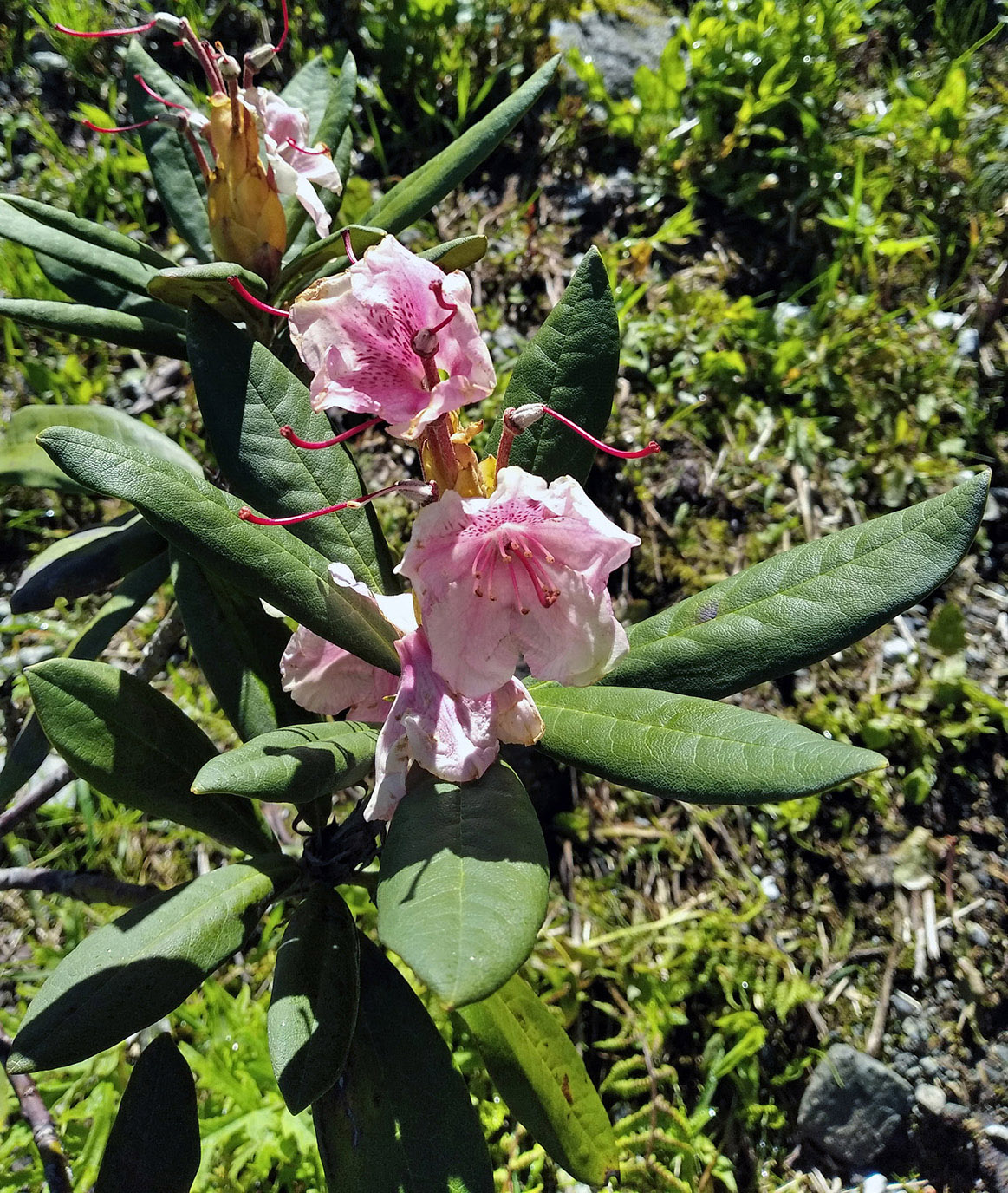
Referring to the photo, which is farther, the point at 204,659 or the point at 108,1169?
the point at 204,659

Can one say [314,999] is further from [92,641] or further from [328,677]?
[92,641]

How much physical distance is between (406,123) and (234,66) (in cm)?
199

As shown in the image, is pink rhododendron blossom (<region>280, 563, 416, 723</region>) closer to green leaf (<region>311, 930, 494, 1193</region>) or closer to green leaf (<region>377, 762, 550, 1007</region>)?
green leaf (<region>377, 762, 550, 1007</region>)

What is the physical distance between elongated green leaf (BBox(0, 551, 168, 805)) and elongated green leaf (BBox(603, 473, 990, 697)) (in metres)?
0.96

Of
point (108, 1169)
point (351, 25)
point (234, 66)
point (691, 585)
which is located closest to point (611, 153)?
point (351, 25)

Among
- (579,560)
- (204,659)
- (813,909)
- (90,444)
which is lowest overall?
(813,909)

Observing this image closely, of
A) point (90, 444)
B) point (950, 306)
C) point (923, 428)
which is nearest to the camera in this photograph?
point (90, 444)

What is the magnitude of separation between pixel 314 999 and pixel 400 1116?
0.26 m

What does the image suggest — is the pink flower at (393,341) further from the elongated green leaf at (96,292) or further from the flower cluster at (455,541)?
the elongated green leaf at (96,292)

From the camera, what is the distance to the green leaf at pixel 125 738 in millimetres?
1261

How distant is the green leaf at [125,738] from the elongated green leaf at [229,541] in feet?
0.89

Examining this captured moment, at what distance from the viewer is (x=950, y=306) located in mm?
2988

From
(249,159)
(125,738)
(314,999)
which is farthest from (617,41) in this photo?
(314,999)

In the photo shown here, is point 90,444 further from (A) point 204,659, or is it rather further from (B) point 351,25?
(B) point 351,25
